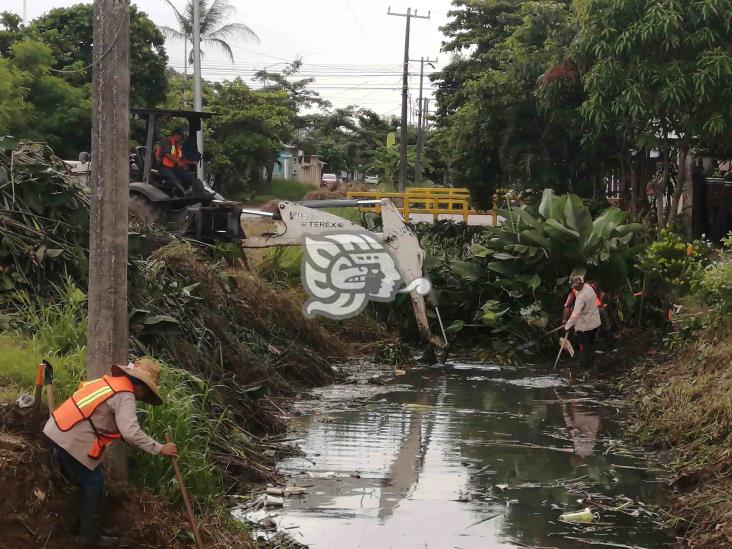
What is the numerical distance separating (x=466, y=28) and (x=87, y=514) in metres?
42.4

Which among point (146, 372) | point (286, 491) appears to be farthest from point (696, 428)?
point (146, 372)

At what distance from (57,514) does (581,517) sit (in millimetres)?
4073

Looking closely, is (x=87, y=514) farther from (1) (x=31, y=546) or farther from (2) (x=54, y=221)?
(2) (x=54, y=221)

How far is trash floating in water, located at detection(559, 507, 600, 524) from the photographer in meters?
8.85

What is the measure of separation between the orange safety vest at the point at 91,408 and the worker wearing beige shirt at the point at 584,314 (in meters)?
11.0

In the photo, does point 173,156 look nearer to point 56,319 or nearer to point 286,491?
point 56,319

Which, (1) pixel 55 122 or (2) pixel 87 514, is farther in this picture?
(1) pixel 55 122

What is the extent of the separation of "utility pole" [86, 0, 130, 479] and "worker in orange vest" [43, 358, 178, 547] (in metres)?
0.55

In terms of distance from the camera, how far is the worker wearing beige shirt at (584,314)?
17.1 m

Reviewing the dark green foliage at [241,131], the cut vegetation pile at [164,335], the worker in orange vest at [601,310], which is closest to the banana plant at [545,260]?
the worker in orange vest at [601,310]

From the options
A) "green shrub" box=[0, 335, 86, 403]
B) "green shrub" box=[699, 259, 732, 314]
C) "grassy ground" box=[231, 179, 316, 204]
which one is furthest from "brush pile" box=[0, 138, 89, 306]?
"grassy ground" box=[231, 179, 316, 204]

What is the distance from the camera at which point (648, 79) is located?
19.8 meters

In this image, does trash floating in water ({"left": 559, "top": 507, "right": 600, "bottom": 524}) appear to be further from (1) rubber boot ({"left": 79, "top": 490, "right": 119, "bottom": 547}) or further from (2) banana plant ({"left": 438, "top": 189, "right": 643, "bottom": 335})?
(2) banana plant ({"left": 438, "top": 189, "right": 643, "bottom": 335})

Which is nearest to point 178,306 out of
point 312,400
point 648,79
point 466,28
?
point 312,400
